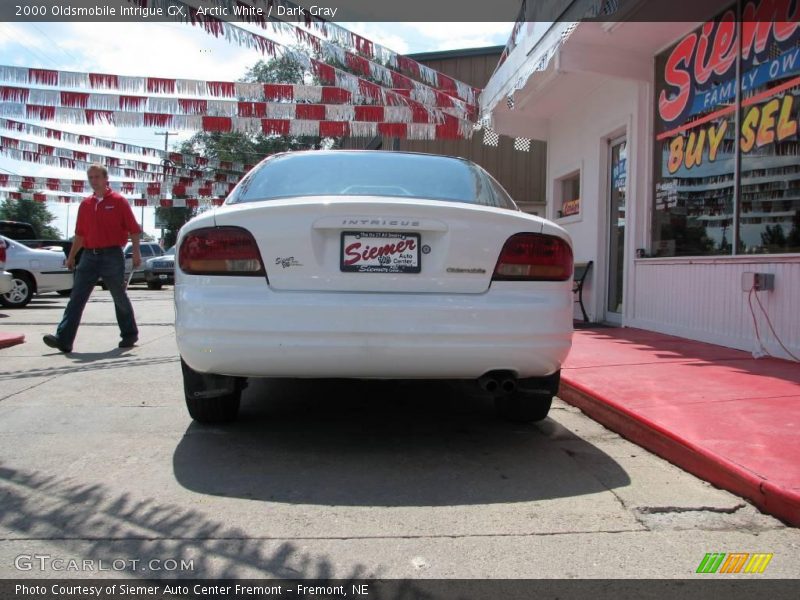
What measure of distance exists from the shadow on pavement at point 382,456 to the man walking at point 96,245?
275cm

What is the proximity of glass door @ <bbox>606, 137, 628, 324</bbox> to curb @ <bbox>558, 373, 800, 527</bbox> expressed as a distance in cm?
441

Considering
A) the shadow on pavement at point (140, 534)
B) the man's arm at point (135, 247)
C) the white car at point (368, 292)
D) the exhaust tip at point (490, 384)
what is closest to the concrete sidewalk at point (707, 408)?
the white car at point (368, 292)

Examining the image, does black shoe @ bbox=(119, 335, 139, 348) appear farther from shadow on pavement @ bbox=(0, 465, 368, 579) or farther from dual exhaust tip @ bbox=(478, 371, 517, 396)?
dual exhaust tip @ bbox=(478, 371, 517, 396)

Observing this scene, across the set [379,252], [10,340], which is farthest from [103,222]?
[379,252]

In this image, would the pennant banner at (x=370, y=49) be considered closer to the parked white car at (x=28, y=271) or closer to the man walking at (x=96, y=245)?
the man walking at (x=96, y=245)

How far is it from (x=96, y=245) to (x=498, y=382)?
15.5 ft

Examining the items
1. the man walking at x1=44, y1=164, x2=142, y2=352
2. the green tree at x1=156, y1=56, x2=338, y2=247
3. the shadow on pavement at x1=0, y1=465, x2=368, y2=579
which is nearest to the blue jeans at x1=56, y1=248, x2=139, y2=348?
the man walking at x1=44, y1=164, x2=142, y2=352

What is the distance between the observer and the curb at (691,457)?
247 centimetres

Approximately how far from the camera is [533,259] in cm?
304

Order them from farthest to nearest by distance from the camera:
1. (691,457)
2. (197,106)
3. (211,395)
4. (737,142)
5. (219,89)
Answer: (197,106) → (219,89) → (737,142) → (211,395) → (691,457)

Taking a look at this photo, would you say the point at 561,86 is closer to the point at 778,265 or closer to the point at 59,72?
the point at 778,265

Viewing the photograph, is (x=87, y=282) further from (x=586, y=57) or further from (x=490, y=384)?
(x=586, y=57)

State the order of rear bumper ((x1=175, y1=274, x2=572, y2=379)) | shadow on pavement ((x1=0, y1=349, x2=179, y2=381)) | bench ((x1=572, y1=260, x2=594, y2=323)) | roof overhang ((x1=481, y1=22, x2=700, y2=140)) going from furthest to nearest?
bench ((x1=572, y1=260, x2=594, y2=323)), roof overhang ((x1=481, y1=22, x2=700, y2=140)), shadow on pavement ((x1=0, y1=349, x2=179, y2=381)), rear bumper ((x1=175, y1=274, x2=572, y2=379))

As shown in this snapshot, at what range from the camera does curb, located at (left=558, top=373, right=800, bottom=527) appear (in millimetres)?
2467
